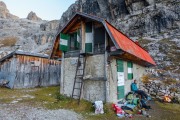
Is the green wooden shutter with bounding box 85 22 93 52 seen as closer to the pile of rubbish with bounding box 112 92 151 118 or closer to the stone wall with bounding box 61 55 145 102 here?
the stone wall with bounding box 61 55 145 102

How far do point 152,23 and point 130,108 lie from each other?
1604 inches

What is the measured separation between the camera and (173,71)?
2175cm

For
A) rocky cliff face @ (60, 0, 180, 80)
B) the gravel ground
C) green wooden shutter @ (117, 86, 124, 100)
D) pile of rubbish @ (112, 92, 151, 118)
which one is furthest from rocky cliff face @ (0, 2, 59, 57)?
pile of rubbish @ (112, 92, 151, 118)

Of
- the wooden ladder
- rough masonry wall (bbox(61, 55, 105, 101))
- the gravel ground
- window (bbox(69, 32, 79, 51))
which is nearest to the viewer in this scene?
the gravel ground

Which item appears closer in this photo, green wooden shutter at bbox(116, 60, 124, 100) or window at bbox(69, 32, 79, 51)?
green wooden shutter at bbox(116, 60, 124, 100)

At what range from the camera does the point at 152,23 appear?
1772 inches

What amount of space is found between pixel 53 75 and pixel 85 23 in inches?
473

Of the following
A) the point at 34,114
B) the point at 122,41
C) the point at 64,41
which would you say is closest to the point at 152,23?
the point at 122,41

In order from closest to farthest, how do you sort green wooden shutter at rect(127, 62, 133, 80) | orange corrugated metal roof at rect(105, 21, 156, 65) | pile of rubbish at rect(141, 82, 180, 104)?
orange corrugated metal roof at rect(105, 21, 156, 65) < pile of rubbish at rect(141, 82, 180, 104) < green wooden shutter at rect(127, 62, 133, 80)

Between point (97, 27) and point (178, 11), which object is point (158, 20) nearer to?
point (178, 11)

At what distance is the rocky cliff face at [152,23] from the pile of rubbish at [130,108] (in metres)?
10.1

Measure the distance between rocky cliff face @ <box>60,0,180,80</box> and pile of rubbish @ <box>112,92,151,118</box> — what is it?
10076mm

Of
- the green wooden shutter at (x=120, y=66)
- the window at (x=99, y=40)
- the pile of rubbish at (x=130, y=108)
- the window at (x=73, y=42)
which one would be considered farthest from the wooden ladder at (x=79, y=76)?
the pile of rubbish at (x=130, y=108)

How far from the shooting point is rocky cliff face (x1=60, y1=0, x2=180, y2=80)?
26928mm
